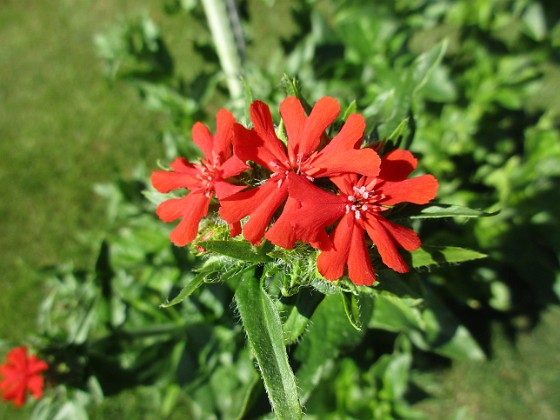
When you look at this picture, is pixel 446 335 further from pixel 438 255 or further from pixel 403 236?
pixel 403 236

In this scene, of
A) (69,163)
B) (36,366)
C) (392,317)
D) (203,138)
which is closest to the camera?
(203,138)

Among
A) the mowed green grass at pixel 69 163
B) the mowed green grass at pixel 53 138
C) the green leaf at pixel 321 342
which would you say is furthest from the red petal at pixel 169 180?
the mowed green grass at pixel 53 138

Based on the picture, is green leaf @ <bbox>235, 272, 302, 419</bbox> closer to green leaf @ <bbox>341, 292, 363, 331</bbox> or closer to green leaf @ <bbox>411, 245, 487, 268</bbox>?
green leaf @ <bbox>341, 292, 363, 331</bbox>

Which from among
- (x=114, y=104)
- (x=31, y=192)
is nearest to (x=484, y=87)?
(x=114, y=104)

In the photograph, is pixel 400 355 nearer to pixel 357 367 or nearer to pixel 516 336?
pixel 357 367

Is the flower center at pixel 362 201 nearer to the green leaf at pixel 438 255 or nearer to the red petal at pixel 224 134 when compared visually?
the green leaf at pixel 438 255

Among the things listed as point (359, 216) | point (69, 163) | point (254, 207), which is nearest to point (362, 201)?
point (359, 216)
